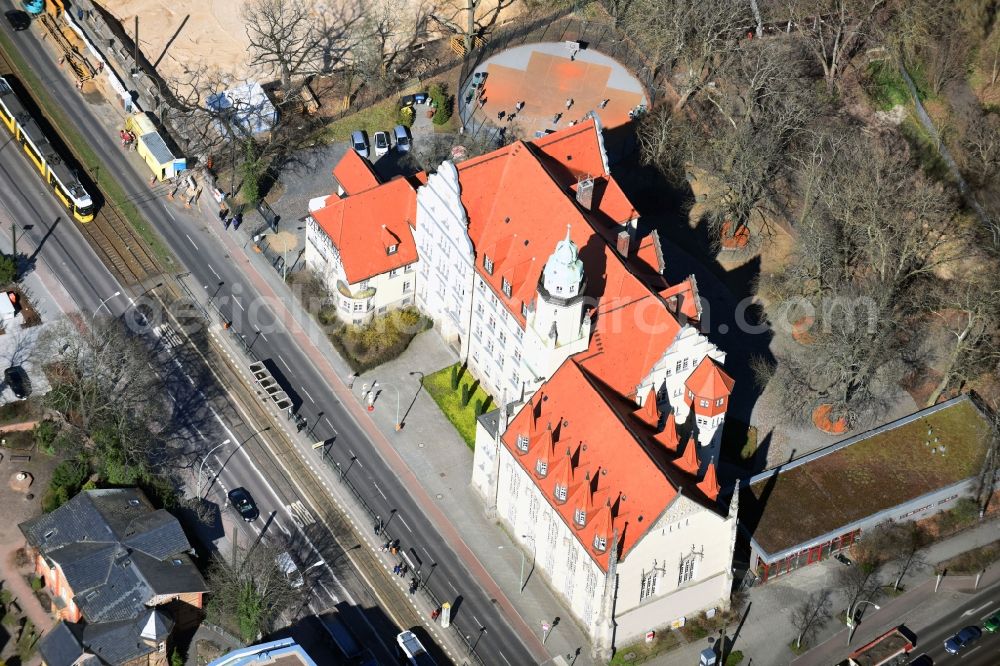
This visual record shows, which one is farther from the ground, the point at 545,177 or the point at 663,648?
the point at 545,177

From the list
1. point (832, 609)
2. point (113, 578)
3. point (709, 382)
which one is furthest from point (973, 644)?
point (113, 578)

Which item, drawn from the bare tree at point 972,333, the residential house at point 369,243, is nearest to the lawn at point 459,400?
the residential house at point 369,243

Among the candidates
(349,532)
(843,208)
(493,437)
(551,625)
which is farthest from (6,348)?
(843,208)

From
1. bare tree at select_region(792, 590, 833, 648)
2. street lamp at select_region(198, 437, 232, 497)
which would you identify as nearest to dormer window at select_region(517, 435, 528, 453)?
bare tree at select_region(792, 590, 833, 648)

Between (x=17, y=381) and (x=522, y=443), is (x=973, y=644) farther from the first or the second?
(x=17, y=381)

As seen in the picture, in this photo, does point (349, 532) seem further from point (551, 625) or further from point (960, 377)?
point (960, 377)

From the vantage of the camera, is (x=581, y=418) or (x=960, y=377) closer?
(x=581, y=418)

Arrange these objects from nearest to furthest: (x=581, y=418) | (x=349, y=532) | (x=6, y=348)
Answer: (x=581, y=418) → (x=349, y=532) → (x=6, y=348)
